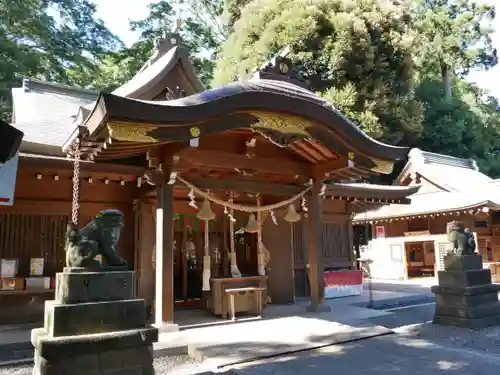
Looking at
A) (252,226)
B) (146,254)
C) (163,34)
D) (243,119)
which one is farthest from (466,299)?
(163,34)

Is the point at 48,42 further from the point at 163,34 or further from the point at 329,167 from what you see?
the point at 329,167

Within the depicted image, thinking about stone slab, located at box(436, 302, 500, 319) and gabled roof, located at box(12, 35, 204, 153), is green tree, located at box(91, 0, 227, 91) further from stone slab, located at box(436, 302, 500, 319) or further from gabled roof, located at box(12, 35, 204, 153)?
stone slab, located at box(436, 302, 500, 319)

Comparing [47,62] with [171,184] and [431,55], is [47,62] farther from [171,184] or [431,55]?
[431,55]

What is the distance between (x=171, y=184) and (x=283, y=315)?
357 cm

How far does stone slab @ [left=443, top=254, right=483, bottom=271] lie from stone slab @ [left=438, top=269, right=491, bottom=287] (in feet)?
0.33

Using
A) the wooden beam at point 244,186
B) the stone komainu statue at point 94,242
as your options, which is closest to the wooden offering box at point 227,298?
the wooden beam at point 244,186

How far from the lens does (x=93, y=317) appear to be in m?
4.29

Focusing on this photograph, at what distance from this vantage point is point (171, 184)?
6.98 metres

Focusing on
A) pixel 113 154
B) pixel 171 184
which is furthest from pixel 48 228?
pixel 171 184

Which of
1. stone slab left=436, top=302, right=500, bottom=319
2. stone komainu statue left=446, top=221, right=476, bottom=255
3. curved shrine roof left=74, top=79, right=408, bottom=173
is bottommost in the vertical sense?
stone slab left=436, top=302, right=500, bottom=319

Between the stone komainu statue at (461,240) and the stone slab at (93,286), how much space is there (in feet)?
21.4

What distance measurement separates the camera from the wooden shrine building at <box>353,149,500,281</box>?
1670cm

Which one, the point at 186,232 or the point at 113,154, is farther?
the point at 186,232

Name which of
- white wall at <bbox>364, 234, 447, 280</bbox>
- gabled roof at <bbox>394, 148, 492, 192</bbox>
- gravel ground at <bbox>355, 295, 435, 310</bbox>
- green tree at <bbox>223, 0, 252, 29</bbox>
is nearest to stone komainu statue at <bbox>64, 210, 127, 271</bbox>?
gravel ground at <bbox>355, 295, 435, 310</bbox>
